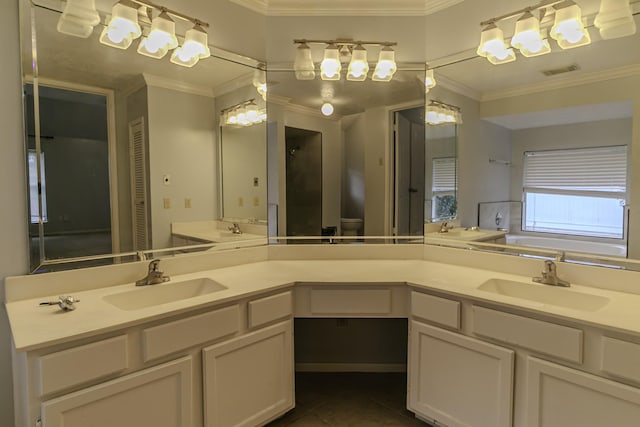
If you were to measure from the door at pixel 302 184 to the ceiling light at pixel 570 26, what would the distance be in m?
1.41

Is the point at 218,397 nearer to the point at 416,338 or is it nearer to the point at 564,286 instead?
the point at 416,338

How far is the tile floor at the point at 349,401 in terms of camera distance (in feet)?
6.57

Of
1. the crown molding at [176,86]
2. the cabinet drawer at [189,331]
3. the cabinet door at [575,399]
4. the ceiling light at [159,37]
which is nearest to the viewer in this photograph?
the cabinet door at [575,399]

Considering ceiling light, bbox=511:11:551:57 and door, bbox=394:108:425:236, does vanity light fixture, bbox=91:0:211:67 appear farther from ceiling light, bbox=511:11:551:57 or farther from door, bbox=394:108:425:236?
ceiling light, bbox=511:11:551:57

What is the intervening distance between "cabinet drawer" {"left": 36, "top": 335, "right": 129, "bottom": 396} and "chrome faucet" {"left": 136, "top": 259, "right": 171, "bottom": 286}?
476 millimetres

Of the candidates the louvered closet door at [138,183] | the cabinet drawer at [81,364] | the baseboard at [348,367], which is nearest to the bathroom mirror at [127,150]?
the louvered closet door at [138,183]

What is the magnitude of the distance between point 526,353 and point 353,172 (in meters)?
1.45

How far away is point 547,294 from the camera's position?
1.72m

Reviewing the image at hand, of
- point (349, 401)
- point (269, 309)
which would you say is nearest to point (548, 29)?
point (269, 309)

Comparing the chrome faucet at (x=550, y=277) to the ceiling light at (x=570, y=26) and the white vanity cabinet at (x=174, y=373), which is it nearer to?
the ceiling light at (x=570, y=26)

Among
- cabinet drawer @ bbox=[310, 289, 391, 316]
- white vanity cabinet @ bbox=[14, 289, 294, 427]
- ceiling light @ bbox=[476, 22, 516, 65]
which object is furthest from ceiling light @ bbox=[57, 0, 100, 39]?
ceiling light @ bbox=[476, 22, 516, 65]

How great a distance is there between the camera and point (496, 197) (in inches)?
85.0

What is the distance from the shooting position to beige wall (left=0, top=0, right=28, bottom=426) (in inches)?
58.2

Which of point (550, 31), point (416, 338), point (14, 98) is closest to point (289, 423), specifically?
point (416, 338)
